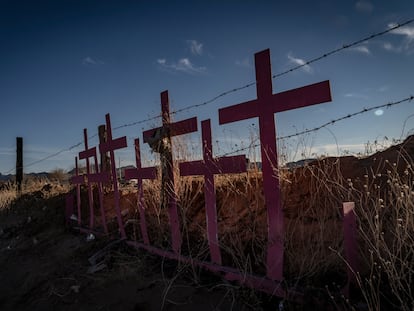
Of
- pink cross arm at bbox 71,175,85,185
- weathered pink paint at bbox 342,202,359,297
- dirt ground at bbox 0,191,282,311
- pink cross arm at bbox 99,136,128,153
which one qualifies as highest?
pink cross arm at bbox 99,136,128,153

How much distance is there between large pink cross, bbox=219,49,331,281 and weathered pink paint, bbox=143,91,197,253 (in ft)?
4.22

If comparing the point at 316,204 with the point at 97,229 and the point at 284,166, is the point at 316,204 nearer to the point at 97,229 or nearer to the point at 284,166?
the point at 284,166

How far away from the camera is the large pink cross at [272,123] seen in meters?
3.32

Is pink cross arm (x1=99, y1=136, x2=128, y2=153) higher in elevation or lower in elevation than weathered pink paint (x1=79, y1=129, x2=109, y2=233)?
higher

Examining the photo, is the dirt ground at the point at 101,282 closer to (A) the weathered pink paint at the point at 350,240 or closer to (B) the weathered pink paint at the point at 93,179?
(B) the weathered pink paint at the point at 93,179

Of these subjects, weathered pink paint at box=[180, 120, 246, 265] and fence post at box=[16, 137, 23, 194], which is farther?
fence post at box=[16, 137, 23, 194]

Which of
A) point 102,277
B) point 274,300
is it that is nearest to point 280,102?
point 274,300

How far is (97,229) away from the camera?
7.27 meters

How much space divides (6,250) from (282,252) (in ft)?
22.6

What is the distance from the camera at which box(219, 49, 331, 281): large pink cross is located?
10.9ft

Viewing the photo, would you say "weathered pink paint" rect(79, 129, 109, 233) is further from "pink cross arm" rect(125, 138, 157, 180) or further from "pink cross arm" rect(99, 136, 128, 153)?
"pink cross arm" rect(125, 138, 157, 180)

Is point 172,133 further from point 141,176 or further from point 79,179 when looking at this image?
point 79,179

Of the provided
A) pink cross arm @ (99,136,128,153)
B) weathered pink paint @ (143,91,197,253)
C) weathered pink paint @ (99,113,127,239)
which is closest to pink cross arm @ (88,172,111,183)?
weathered pink paint @ (99,113,127,239)

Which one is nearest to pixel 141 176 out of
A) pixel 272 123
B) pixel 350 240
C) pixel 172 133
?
pixel 172 133
